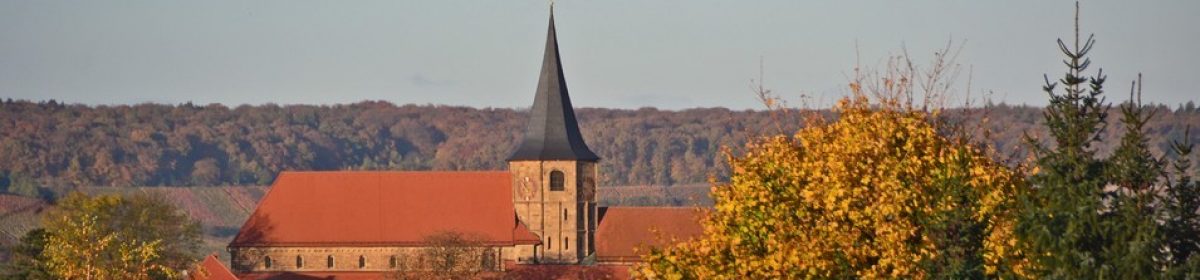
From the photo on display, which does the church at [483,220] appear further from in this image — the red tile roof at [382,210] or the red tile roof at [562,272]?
the red tile roof at [562,272]

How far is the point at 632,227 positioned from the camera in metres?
77.2

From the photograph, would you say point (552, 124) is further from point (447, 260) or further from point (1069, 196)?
point (1069, 196)

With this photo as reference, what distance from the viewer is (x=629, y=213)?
256 ft

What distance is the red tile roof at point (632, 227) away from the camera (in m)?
76.0

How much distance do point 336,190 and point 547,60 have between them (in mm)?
7640

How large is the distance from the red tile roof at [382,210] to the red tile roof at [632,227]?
279 cm

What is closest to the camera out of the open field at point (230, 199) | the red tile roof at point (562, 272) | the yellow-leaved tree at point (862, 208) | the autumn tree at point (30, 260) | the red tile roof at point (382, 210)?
the yellow-leaved tree at point (862, 208)

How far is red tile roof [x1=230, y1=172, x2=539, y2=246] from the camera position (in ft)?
247

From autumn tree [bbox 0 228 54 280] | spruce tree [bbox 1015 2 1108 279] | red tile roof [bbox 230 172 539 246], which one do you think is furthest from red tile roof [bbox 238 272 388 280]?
spruce tree [bbox 1015 2 1108 279]

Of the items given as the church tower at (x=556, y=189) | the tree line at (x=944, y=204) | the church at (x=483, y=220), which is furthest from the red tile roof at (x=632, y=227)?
the tree line at (x=944, y=204)

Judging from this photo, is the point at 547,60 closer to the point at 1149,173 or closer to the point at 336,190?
the point at 336,190

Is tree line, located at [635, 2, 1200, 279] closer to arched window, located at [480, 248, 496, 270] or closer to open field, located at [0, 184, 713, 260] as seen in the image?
arched window, located at [480, 248, 496, 270]

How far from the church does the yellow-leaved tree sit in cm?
4292

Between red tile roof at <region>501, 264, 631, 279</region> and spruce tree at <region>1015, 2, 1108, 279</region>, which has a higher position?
spruce tree at <region>1015, 2, 1108, 279</region>
